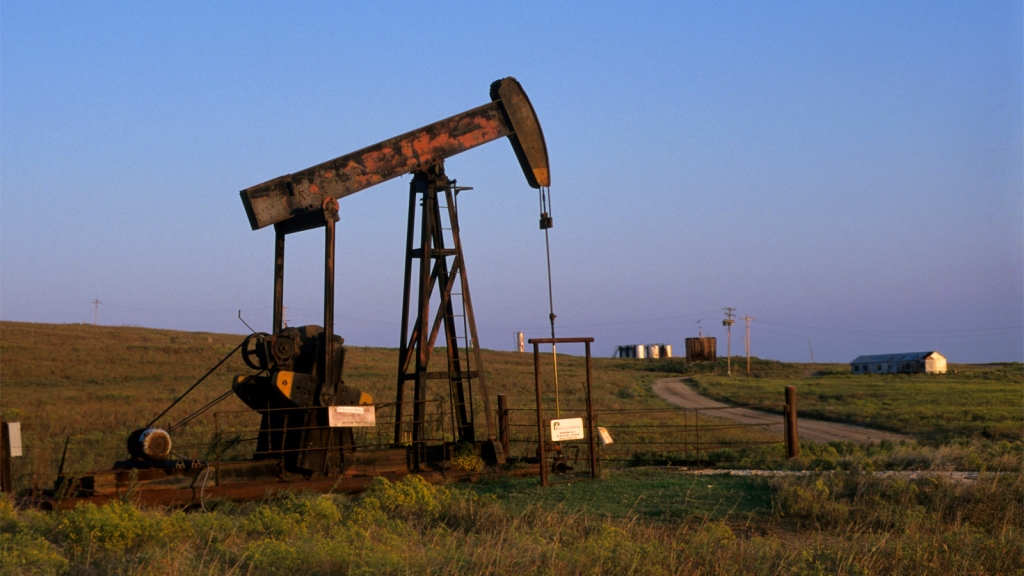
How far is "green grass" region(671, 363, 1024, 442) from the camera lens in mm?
22062

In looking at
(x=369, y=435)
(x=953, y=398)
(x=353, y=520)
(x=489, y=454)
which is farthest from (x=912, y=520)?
(x=953, y=398)

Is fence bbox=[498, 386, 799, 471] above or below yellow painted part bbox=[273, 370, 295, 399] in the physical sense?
below

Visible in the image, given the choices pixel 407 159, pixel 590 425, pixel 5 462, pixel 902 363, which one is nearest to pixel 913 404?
pixel 590 425

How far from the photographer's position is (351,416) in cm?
1002

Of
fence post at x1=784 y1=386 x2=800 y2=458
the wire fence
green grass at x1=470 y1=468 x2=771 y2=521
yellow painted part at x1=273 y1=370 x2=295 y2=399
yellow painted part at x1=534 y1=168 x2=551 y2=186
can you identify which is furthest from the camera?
fence post at x1=784 y1=386 x2=800 y2=458

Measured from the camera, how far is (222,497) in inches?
349

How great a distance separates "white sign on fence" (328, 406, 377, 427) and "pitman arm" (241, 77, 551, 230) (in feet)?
6.86

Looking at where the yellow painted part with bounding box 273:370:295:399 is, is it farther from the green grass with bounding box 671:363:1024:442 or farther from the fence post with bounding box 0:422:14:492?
the green grass with bounding box 671:363:1024:442

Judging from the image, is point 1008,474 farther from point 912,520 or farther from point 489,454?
point 489,454

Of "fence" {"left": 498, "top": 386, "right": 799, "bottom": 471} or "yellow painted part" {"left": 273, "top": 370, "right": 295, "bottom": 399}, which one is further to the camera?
"fence" {"left": 498, "top": 386, "right": 799, "bottom": 471}

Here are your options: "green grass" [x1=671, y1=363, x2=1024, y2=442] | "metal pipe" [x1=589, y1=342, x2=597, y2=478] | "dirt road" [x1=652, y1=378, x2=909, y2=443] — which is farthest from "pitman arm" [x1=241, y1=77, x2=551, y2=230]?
"dirt road" [x1=652, y1=378, x2=909, y2=443]

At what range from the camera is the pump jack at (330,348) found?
8953mm

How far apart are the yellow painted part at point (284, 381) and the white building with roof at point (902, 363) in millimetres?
64955

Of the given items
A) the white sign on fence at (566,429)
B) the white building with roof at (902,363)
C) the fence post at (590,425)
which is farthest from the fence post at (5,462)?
the white building with roof at (902,363)
